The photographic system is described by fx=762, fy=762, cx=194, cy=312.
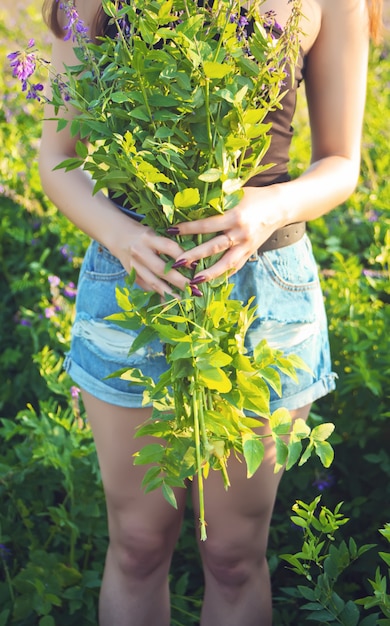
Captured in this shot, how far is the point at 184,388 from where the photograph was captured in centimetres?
Result: 127

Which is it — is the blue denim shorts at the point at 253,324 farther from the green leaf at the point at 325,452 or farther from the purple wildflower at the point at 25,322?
the purple wildflower at the point at 25,322

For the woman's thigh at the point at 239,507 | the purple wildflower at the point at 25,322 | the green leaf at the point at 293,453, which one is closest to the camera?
the green leaf at the point at 293,453

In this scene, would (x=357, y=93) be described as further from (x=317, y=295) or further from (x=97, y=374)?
(x=97, y=374)

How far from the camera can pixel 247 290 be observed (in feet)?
5.13

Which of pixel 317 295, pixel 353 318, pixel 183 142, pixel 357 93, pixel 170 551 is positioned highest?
pixel 183 142

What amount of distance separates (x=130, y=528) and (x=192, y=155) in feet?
2.91

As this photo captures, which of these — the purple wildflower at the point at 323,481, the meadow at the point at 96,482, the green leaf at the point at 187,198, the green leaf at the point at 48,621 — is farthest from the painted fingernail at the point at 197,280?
the purple wildflower at the point at 323,481

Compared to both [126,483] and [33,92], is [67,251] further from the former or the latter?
[33,92]

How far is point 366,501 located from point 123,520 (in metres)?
1.05

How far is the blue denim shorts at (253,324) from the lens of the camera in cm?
157

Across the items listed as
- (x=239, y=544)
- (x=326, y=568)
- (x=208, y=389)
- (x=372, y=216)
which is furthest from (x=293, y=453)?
(x=372, y=216)

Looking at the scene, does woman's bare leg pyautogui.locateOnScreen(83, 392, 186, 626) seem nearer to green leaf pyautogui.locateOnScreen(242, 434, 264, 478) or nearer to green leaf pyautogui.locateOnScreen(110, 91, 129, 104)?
green leaf pyautogui.locateOnScreen(242, 434, 264, 478)

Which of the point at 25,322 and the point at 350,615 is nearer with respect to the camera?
the point at 350,615

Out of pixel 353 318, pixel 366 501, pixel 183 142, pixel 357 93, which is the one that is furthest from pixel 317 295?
pixel 366 501
